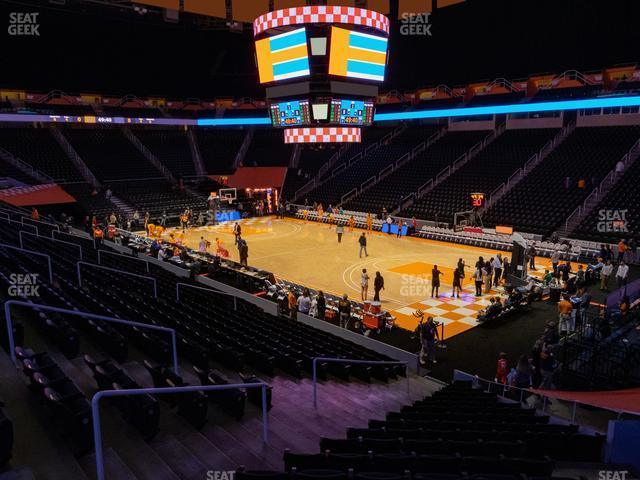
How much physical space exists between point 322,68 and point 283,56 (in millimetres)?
1777

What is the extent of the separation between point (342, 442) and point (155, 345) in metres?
3.60

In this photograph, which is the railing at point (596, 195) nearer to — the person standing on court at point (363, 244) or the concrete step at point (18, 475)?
the person standing on court at point (363, 244)

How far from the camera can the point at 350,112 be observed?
17891 mm

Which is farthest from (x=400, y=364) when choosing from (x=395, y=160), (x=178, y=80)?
(x=178, y=80)

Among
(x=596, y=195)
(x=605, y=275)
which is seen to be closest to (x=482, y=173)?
(x=596, y=195)

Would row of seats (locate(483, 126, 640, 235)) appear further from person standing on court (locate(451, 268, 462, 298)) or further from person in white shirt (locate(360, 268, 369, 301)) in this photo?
person in white shirt (locate(360, 268, 369, 301))

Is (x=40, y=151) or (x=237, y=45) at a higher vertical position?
(x=237, y=45)

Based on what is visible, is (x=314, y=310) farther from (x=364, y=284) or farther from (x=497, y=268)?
(x=497, y=268)

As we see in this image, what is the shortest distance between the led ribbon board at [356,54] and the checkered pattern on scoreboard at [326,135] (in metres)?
1.98

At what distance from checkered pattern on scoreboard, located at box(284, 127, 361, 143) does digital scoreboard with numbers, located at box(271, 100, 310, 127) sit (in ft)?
1.34

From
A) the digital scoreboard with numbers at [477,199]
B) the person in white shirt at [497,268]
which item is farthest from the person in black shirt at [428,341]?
the digital scoreboard with numbers at [477,199]

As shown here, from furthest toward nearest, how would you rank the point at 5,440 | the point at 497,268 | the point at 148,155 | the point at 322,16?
the point at 148,155
the point at 497,268
the point at 322,16
the point at 5,440

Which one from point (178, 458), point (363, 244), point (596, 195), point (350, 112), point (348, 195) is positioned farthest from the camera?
point (348, 195)

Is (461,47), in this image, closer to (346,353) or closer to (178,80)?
(178,80)
